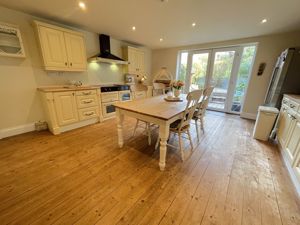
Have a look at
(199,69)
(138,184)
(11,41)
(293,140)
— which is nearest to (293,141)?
(293,140)

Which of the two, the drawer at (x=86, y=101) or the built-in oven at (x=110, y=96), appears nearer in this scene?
the drawer at (x=86, y=101)

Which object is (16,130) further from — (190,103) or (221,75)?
(221,75)

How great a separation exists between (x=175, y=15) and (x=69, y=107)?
292 centimetres

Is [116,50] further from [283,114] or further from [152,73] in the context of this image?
[283,114]

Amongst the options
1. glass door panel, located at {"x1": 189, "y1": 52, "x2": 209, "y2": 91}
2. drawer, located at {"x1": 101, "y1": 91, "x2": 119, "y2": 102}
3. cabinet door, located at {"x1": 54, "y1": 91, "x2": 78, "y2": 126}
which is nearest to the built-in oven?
drawer, located at {"x1": 101, "y1": 91, "x2": 119, "y2": 102}

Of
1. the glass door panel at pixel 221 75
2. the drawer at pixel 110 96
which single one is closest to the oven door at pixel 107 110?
the drawer at pixel 110 96

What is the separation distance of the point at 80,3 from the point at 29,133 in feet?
9.10

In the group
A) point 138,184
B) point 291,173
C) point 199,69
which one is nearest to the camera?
point 138,184

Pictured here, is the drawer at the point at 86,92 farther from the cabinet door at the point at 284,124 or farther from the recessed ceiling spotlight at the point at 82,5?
the cabinet door at the point at 284,124

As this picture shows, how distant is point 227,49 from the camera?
4113 millimetres

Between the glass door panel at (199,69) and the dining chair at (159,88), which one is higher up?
the glass door panel at (199,69)

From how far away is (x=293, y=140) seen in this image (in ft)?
5.86

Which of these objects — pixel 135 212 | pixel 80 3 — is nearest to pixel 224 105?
pixel 135 212

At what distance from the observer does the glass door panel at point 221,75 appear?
4.18m
